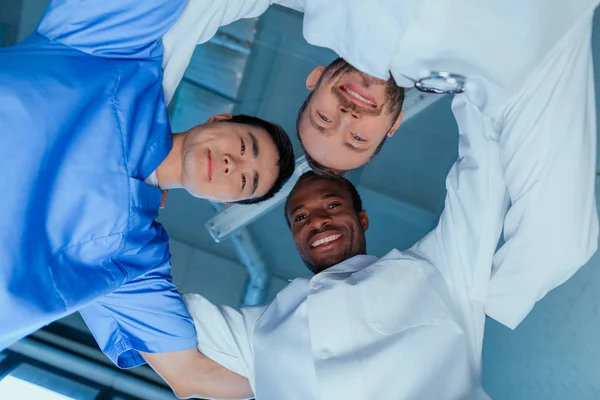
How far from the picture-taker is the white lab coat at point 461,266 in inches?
43.4

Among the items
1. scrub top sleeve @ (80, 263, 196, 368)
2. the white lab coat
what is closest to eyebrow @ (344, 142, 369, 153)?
the white lab coat

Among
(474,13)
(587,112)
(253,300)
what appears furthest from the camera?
(253,300)

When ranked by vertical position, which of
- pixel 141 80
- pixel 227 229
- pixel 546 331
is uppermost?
pixel 141 80

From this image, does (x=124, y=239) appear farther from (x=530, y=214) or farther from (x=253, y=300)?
(x=253, y=300)

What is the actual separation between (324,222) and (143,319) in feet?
1.90

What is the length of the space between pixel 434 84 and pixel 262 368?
30.1 inches

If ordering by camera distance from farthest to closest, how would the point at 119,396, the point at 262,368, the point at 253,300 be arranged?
the point at 253,300 → the point at 119,396 → the point at 262,368

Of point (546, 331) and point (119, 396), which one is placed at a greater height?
point (546, 331)

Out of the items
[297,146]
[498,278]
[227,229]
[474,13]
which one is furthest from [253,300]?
[474,13]

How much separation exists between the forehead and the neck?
0.47 metres

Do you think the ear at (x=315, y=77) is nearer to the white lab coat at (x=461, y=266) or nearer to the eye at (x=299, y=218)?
the white lab coat at (x=461, y=266)

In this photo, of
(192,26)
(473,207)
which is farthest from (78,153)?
(473,207)

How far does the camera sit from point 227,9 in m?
1.28

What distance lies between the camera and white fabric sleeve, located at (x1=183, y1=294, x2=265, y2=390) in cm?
142
